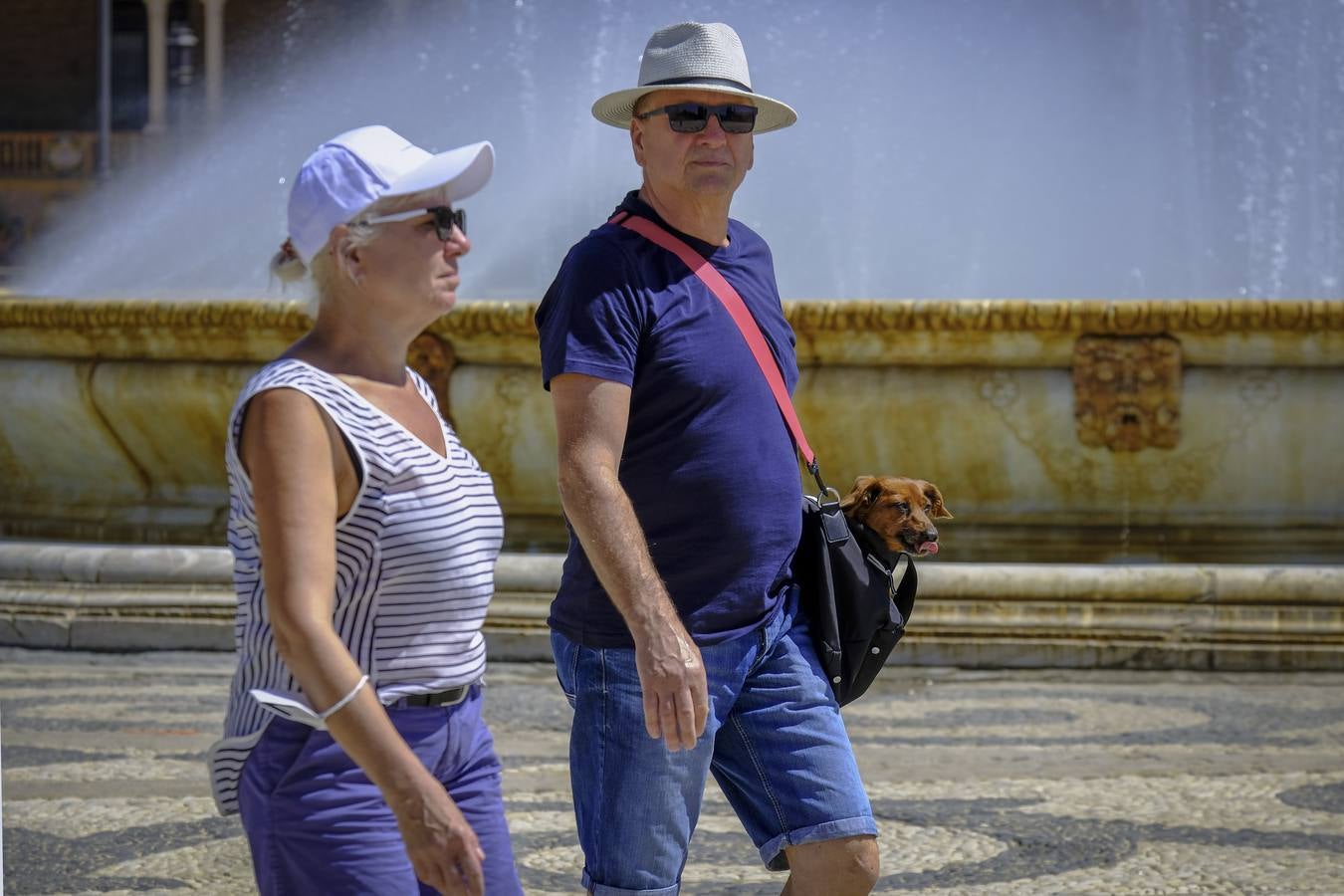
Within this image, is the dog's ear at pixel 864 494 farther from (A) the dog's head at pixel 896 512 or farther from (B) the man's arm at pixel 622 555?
(B) the man's arm at pixel 622 555

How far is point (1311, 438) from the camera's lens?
6531 mm

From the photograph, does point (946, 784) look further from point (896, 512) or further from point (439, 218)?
point (439, 218)

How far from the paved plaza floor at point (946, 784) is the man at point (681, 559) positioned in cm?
115

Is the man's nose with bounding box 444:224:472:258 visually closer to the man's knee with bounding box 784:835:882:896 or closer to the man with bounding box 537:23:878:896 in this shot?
the man with bounding box 537:23:878:896

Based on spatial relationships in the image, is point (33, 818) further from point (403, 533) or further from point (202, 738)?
point (403, 533)

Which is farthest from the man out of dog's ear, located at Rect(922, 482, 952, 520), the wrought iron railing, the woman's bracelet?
the wrought iron railing

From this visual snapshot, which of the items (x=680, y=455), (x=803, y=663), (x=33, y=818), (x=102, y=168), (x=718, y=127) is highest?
(x=718, y=127)

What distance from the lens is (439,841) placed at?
1891 millimetres

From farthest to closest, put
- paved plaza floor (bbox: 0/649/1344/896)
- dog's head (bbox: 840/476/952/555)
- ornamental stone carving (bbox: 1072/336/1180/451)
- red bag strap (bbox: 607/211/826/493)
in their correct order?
ornamental stone carving (bbox: 1072/336/1180/451)
paved plaza floor (bbox: 0/649/1344/896)
dog's head (bbox: 840/476/952/555)
red bag strap (bbox: 607/211/826/493)

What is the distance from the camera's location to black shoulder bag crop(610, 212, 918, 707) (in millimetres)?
2596

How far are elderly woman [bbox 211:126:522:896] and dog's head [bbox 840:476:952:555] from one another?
2.53ft

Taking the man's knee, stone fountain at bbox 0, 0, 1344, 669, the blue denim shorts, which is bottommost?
stone fountain at bbox 0, 0, 1344, 669

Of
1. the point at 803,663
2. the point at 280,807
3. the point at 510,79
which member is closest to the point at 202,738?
the point at 803,663

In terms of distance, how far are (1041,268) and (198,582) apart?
566cm
